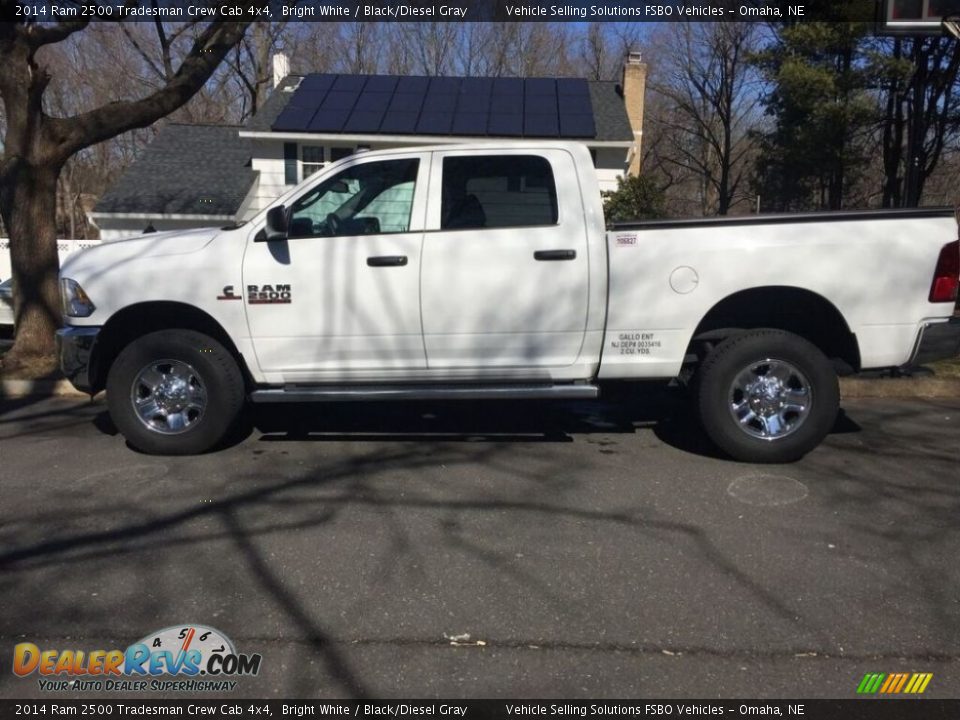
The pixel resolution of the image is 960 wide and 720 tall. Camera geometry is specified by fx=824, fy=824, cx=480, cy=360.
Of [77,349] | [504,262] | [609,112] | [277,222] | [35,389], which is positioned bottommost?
[35,389]

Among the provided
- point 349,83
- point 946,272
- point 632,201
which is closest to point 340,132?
point 349,83

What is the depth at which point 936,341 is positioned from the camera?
17.6 ft

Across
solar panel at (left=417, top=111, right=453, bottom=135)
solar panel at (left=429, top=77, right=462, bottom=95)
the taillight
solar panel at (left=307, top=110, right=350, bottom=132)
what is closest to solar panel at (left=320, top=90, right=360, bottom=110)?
solar panel at (left=307, top=110, right=350, bottom=132)

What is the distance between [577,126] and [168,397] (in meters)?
15.2

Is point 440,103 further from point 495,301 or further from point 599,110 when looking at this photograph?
point 495,301

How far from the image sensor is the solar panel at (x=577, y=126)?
61.7ft

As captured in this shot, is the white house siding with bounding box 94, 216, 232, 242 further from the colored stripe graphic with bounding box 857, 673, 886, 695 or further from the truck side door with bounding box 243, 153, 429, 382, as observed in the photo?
the colored stripe graphic with bounding box 857, 673, 886, 695

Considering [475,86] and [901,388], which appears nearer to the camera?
[901,388]

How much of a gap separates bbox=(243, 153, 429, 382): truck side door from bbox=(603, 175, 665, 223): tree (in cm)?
1083

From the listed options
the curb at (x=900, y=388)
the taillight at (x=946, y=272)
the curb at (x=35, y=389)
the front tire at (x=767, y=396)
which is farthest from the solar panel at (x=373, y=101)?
the taillight at (x=946, y=272)

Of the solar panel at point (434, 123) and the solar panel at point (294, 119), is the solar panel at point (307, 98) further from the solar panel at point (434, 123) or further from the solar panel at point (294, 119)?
the solar panel at point (434, 123)

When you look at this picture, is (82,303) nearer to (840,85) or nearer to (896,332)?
(896,332)

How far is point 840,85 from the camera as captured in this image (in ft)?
66.3

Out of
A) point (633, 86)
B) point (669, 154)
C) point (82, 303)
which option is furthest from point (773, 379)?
point (669, 154)
